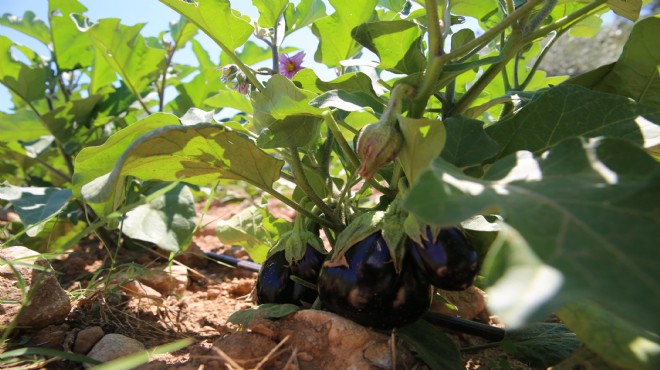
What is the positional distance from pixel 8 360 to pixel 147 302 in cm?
34

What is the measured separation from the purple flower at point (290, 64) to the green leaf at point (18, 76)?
2.31ft

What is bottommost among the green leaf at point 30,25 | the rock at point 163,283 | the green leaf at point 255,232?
the rock at point 163,283

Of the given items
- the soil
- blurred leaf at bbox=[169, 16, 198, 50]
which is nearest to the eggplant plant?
the soil

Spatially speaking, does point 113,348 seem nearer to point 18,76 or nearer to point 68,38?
point 18,76

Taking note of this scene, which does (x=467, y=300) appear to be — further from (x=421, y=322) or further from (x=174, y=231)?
(x=174, y=231)

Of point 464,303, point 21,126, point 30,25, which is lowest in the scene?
point 464,303

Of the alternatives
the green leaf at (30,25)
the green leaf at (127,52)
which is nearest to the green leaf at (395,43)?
the green leaf at (127,52)

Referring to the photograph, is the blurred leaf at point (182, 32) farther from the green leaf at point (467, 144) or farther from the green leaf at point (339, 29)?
the green leaf at point (467, 144)

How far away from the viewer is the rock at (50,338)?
70 cm

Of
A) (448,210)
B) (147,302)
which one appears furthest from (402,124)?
(147,302)

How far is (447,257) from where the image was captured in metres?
0.55

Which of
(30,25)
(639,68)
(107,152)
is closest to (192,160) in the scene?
(107,152)

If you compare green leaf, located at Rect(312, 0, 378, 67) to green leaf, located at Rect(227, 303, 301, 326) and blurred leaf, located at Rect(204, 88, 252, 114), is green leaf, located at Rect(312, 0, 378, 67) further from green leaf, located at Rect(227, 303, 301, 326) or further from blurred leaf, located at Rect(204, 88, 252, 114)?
green leaf, located at Rect(227, 303, 301, 326)

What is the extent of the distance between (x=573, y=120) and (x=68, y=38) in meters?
1.43
